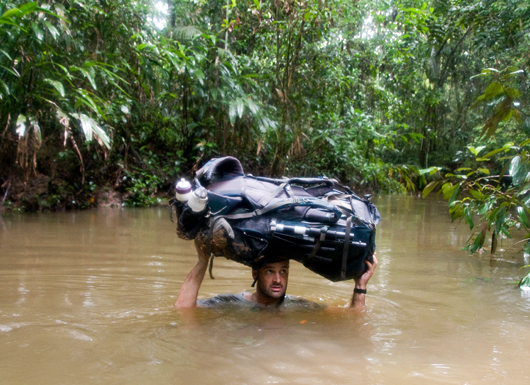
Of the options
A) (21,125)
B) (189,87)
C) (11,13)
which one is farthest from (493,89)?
(189,87)

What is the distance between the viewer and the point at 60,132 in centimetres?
820

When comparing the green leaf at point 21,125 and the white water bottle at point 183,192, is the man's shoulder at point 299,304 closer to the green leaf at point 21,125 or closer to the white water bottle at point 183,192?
the white water bottle at point 183,192

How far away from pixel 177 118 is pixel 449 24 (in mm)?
6052

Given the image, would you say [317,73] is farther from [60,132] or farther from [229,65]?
[60,132]

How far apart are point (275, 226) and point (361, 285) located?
86 cm

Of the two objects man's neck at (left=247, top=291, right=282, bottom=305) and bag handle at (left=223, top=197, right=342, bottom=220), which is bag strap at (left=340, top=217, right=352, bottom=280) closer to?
bag handle at (left=223, top=197, right=342, bottom=220)

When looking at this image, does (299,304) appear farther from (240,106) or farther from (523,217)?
(240,106)

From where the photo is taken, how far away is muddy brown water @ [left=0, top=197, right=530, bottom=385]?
2115 millimetres

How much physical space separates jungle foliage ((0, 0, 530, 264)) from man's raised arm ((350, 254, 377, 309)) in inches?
67.4

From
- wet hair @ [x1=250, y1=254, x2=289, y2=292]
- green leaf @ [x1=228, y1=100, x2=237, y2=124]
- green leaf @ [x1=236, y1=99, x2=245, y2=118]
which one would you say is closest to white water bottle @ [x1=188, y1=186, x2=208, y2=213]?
wet hair @ [x1=250, y1=254, x2=289, y2=292]

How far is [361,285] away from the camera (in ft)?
9.98

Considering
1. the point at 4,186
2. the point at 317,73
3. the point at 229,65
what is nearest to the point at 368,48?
the point at 317,73

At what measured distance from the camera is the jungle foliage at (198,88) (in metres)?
6.29

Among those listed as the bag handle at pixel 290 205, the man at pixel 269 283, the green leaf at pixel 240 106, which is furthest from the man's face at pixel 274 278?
the green leaf at pixel 240 106
